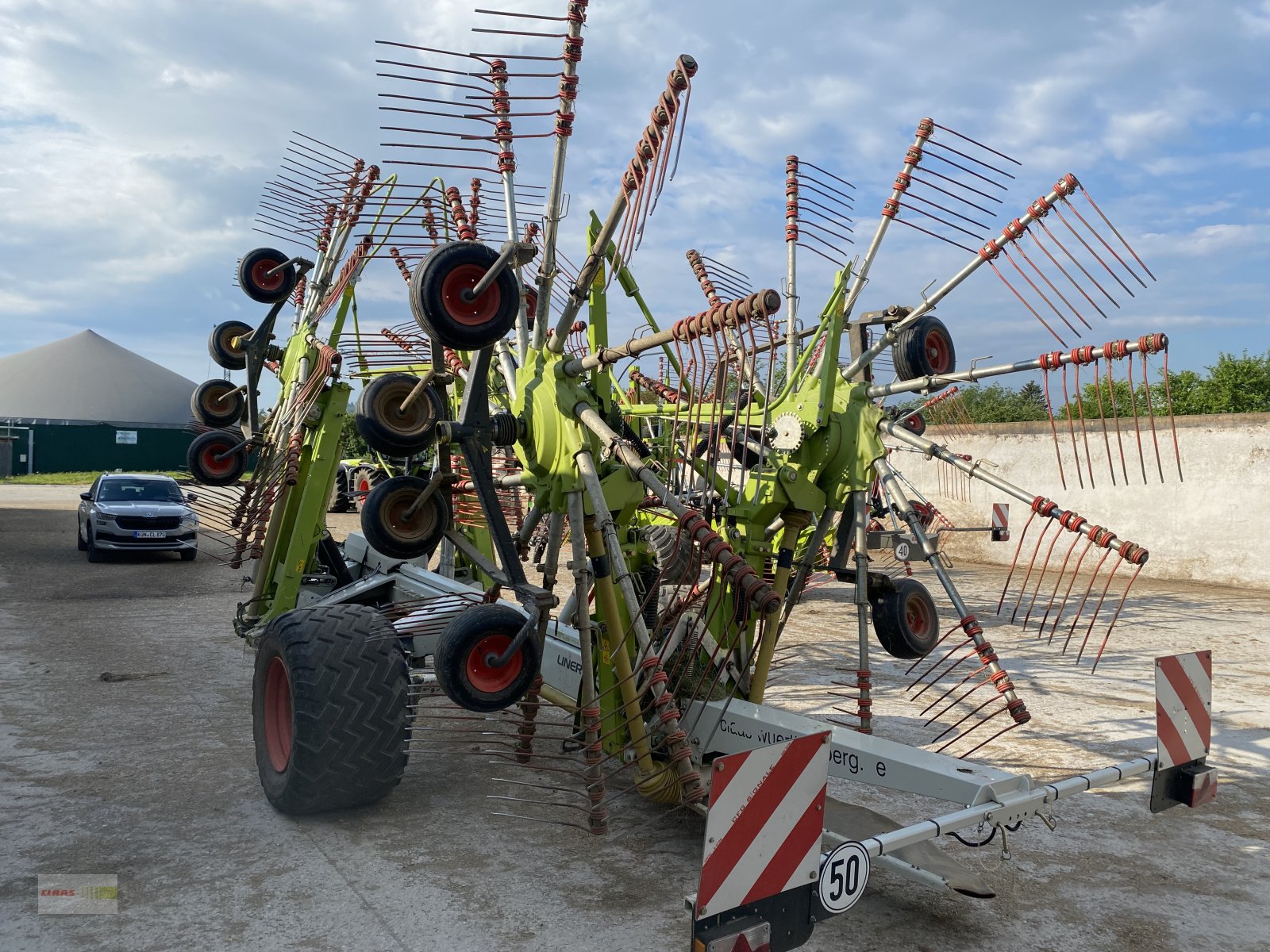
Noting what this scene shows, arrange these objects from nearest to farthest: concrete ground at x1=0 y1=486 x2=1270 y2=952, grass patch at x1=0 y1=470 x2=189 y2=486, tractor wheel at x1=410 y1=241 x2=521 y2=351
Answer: concrete ground at x1=0 y1=486 x2=1270 y2=952 → tractor wheel at x1=410 y1=241 x2=521 y2=351 → grass patch at x1=0 y1=470 x2=189 y2=486

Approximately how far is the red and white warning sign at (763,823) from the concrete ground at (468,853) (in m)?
0.86

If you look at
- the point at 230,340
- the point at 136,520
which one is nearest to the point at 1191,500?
the point at 230,340

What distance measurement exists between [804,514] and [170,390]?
74.3 metres

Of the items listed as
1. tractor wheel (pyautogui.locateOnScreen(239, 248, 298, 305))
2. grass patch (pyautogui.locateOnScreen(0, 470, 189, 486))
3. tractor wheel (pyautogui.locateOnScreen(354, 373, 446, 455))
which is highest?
tractor wheel (pyautogui.locateOnScreen(239, 248, 298, 305))

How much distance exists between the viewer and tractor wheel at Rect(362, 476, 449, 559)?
16.5ft

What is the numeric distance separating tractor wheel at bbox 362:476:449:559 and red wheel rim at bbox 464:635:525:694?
3.43ft

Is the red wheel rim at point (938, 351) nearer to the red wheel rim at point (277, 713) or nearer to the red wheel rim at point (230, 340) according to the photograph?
the red wheel rim at point (277, 713)

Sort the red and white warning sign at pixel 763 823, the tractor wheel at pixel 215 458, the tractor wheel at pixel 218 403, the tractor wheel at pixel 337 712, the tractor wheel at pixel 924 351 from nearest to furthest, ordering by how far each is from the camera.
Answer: the red and white warning sign at pixel 763 823
the tractor wheel at pixel 337 712
the tractor wheel at pixel 924 351
the tractor wheel at pixel 215 458
the tractor wheel at pixel 218 403

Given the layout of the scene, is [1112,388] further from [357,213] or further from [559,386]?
[357,213]

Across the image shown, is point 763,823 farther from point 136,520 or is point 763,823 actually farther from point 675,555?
point 136,520

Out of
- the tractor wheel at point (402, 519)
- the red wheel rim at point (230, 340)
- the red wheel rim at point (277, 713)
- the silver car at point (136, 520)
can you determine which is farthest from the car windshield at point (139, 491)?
the tractor wheel at point (402, 519)

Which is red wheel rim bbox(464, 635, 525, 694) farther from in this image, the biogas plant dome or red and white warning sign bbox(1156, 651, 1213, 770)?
the biogas plant dome

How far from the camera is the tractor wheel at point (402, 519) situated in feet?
16.5

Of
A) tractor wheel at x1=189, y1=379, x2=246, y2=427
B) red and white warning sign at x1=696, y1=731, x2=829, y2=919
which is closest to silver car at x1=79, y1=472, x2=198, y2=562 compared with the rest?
tractor wheel at x1=189, y1=379, x2=246, y2=427
